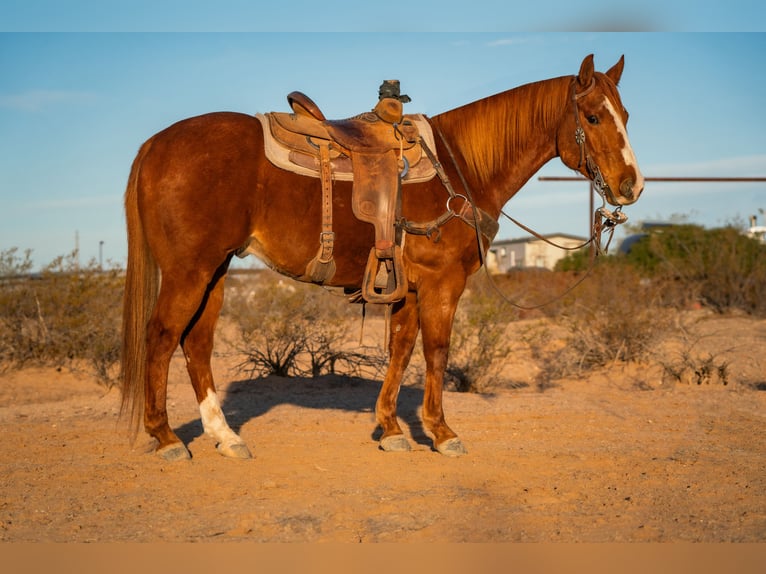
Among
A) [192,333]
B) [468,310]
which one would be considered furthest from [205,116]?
[468,310]

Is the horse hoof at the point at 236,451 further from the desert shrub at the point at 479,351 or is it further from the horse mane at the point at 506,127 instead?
the desert shrub at the point at 479,351

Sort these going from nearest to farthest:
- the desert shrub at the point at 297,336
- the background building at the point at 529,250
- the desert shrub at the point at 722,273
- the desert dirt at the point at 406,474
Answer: the desert dirt at the point at 406,474
the desert shrub at the point at 297,336
the desert shrub at the point at 722,273
the background building at the point at 529,250

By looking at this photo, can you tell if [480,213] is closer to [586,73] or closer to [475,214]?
[475,214]

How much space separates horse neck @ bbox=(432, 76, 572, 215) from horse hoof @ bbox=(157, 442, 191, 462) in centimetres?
258

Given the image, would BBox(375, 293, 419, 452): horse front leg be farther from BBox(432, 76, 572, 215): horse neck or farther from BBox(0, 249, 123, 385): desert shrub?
BBox(0, 249, 123, 385): desert shrub

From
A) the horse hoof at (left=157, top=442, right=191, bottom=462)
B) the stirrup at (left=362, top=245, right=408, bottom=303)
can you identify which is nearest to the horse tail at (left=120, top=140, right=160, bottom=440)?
the horse hoof at (left=157, top=442, right=191, bottom=462)

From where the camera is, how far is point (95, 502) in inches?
156

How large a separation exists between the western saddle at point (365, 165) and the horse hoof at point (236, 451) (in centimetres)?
120

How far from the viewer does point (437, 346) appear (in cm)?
509

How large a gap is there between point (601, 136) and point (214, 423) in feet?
10.5

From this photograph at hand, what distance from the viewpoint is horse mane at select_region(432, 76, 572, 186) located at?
17.1 ft

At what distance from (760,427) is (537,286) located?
10.9m

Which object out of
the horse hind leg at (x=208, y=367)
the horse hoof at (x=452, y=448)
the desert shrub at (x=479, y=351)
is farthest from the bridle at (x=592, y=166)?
the desert shrub at (x=479, y=351)

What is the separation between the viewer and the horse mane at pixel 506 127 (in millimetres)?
5203
